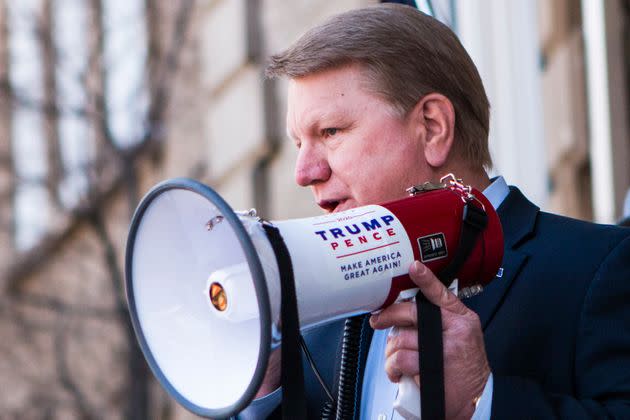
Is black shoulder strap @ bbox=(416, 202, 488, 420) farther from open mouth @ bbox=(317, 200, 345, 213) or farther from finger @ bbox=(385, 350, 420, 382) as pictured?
open mouth @ bbox=(317, 200, 345, 213)

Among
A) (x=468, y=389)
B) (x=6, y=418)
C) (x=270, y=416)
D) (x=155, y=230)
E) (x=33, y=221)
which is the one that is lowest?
(x=6, y=418)

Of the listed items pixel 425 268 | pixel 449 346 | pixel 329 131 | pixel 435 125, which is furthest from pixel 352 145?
pixel 449 346

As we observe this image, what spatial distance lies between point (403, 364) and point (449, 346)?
8 centimetres

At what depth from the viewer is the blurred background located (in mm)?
6371

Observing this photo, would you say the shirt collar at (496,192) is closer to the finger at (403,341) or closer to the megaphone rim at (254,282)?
the finger at (403,341)

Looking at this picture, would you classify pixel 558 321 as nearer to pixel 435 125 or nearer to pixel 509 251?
pixel 509 251

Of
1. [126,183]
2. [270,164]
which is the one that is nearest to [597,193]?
[270,164]

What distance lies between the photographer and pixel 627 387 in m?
1.87

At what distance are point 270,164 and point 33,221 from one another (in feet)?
6.28

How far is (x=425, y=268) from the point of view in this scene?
6.04 feet

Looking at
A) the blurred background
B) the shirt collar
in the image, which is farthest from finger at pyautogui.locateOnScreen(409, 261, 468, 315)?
the blurred background

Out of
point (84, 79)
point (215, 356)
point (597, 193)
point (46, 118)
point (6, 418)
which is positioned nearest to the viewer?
point (215, 356)

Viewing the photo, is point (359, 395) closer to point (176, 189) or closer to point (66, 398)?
point (176, 189)

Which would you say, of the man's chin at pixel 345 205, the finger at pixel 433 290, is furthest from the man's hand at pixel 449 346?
the man's chin at pixel 345 205
